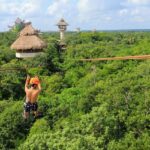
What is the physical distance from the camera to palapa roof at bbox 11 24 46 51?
143ft

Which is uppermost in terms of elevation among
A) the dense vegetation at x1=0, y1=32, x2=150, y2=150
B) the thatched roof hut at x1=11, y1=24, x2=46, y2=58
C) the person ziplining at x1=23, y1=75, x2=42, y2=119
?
the person ziplining at x1=23, y1=75, x2=42, y2=119

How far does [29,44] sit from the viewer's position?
142 ft

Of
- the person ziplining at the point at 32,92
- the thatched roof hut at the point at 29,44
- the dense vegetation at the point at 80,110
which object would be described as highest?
the person ziplining at the point at 32,92

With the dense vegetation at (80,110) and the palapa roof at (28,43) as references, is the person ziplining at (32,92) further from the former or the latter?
the palapa roof at (28,43)

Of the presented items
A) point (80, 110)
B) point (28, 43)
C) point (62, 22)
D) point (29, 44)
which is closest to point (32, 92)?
point (80, 110)

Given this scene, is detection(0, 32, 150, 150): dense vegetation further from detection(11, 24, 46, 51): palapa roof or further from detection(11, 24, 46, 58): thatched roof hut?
detection(11, 24, 46, 51): palapa roof

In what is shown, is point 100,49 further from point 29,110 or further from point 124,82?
point 29,110

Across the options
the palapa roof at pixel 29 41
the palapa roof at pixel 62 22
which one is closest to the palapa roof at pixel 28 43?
the palapa roof at pixel 29 41

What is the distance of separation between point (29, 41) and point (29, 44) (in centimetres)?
209

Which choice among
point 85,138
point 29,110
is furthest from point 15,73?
point 29,110

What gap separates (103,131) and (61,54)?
1065 inches

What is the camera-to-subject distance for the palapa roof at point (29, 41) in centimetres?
4372

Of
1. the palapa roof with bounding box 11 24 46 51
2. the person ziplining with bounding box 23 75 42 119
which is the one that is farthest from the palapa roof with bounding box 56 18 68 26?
the person ziplining with bounding box 23 75 42 119

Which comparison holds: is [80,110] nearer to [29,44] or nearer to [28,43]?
[29,44]
